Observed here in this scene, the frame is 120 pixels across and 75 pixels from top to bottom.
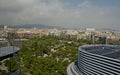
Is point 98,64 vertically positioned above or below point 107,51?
below

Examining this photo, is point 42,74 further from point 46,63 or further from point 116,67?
point 116,67

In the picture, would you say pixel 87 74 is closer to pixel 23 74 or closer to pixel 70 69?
pixel 70 69

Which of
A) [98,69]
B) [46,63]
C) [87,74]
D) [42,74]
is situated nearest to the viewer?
[98,69]

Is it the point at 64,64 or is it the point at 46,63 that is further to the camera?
the point at 64,64

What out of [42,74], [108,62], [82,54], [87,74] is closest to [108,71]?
[108,62]

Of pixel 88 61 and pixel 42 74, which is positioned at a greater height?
pixel 88 61

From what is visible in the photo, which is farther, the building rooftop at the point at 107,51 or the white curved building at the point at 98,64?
the building rooftop at the point at 107,51

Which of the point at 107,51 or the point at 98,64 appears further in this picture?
the point at 107,51

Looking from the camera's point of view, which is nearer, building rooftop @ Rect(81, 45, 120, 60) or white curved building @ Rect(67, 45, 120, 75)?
white curved building @ Rect(67, 45, 120, 75)

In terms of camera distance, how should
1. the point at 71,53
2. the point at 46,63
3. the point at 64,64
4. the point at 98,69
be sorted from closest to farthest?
the point at 98,69
the point at 46,63
the point at 64,64
the point at 71,53

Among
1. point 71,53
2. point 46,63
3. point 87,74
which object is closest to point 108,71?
point 87,74
